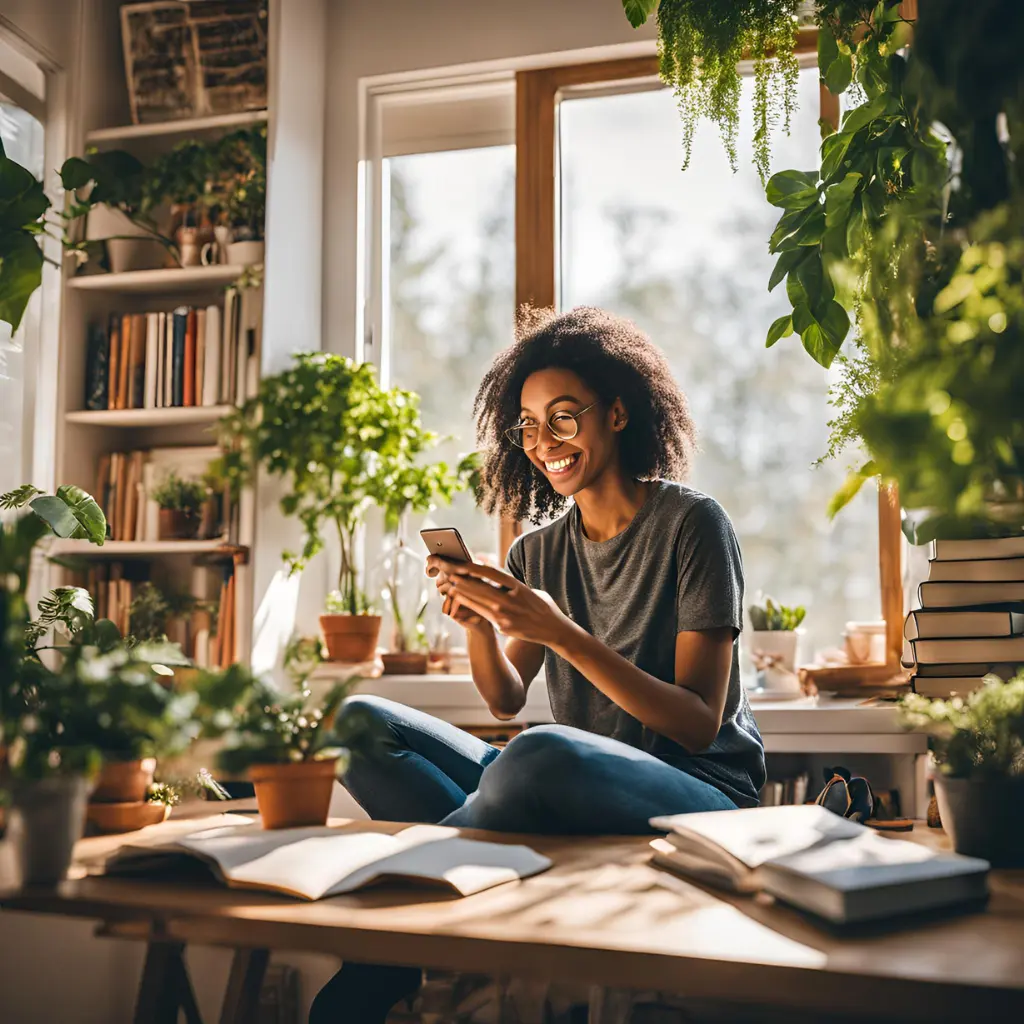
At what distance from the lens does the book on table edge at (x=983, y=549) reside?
2.20 meters

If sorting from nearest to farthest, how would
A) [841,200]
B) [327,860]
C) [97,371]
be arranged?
[327,860]
[841,200]
[97,371]

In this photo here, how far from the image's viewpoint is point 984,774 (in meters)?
1.23

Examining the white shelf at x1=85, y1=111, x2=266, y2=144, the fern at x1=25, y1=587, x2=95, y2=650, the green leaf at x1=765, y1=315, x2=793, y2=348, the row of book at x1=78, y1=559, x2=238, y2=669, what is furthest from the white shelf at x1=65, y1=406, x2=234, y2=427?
the green leaf at x1=765, y1=315, x2=793, y2=348

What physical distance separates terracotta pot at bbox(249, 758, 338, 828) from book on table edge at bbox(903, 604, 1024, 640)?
1.41m

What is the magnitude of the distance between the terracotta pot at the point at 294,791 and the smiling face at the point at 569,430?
918mm

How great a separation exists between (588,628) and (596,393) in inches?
17.2

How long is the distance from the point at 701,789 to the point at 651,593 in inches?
17.4

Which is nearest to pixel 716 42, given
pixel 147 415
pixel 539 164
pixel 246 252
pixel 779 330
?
pixel 779 330

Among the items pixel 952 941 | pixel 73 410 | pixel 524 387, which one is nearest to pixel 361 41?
pixel 73 410

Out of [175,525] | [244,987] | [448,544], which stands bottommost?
[244,987]

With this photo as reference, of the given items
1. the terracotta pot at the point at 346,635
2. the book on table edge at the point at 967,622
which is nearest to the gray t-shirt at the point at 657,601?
the book on table edge at the point at 967,622

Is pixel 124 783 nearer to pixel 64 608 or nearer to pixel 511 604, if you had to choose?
pixel 64 608

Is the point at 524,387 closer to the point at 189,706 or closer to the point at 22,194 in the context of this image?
the point at 22,194

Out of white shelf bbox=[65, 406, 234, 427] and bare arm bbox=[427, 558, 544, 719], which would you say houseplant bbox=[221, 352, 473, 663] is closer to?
white shelf bbox=[65, 406, 234, 427]
